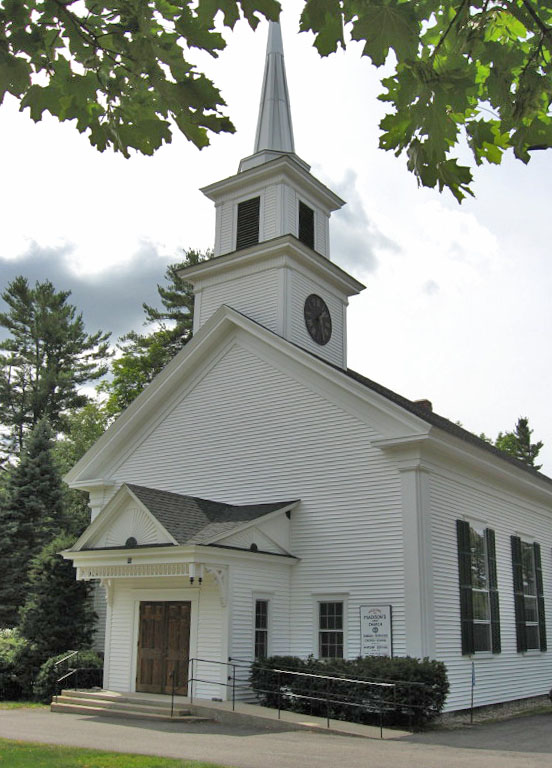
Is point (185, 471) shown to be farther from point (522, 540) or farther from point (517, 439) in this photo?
point (517, 439)

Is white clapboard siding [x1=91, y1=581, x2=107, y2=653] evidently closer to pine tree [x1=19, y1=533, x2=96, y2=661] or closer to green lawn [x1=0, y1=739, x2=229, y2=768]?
pine tree [x1=19, y1=533, x2=96, y2=661]

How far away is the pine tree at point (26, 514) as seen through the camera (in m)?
29.8

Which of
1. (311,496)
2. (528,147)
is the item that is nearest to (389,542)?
(311,496)

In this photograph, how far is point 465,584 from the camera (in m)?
18.2

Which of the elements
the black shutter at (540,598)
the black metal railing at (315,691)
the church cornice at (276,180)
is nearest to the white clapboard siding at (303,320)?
the church cornice at (276,180)

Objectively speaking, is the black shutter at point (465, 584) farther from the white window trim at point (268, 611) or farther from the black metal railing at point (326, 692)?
the white window trim at point (268, 611)

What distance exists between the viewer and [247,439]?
66.2ft

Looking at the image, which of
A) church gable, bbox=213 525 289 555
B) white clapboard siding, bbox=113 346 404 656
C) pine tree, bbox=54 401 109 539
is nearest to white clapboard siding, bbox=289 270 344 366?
white clapboard siding, bbox=113 346 404 656

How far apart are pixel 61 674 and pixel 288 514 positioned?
6.88 m

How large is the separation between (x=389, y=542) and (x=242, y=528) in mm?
3260

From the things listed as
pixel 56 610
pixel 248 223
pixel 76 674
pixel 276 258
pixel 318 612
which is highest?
pixel 248 223

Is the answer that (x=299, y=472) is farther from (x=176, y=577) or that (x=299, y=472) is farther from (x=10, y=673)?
(x=10, y=673)

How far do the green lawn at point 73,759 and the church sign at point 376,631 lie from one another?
23.0 feet

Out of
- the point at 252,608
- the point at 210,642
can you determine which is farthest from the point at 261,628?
the point at 210,642
